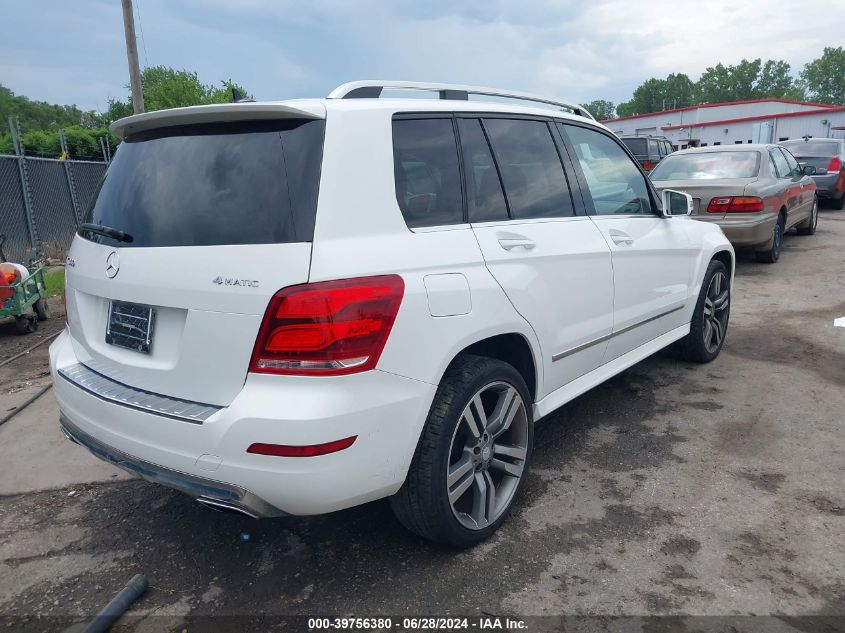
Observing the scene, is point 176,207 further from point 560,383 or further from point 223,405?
point 560,383

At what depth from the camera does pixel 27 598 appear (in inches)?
100

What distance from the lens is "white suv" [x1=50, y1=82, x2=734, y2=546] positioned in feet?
6.89

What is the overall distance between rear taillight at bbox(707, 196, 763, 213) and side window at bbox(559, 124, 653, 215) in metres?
4.57

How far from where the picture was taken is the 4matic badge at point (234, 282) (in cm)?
210

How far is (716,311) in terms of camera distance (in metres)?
5.13

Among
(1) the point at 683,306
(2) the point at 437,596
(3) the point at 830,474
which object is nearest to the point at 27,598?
(2) the point at 437,596

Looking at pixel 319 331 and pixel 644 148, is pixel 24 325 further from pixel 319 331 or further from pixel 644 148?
pixel 644 148

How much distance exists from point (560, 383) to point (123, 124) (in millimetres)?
2378

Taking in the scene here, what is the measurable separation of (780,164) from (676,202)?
634cm

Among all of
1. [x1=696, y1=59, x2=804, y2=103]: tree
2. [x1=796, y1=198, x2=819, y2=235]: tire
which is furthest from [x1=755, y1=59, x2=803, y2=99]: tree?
[x1=796, y1=198, x2=819, y2=235]: tire

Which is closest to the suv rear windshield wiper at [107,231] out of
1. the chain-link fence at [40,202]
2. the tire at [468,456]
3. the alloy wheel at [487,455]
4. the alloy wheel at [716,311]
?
the tire at [468,456]

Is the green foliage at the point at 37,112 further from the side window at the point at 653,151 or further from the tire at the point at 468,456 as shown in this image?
the tire at the point at 468,456

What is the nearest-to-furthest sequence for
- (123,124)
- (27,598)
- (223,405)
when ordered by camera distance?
(223,405), (27,598), (123,124)

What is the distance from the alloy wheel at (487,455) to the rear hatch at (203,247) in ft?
3.18
